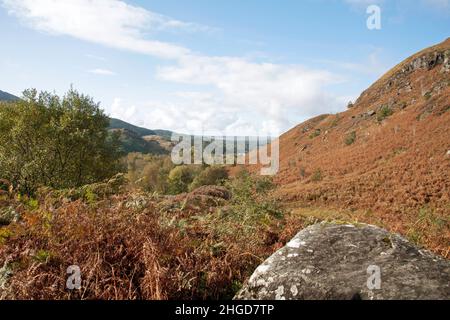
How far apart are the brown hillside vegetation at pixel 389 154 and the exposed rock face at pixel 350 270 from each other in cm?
183

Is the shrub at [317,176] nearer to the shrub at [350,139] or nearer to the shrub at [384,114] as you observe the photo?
the shrub at [350,139]

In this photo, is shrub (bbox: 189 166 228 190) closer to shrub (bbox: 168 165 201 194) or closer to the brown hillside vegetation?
shrub (bbox: 168 165 201 194)

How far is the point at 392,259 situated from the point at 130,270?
2707mm

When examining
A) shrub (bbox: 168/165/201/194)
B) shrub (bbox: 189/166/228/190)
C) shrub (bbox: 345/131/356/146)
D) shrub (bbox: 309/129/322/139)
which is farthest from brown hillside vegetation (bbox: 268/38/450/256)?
shrub (bbox: 168/165/201/194)

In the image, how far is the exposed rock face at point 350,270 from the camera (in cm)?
309

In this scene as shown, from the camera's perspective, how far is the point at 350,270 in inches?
134

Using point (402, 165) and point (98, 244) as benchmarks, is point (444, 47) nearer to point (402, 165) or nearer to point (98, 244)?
point (402, 165)

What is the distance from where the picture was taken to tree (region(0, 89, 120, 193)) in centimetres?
2544

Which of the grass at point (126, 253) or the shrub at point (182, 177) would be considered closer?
the grass at point (126, 253)

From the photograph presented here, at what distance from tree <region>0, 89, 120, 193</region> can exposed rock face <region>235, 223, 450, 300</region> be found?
2322 centimetres

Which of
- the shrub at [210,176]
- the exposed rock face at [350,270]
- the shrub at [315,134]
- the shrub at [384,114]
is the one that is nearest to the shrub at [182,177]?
the shrub at [210,176]

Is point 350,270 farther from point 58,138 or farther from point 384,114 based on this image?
point 384,114

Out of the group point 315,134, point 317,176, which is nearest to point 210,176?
point 315,134

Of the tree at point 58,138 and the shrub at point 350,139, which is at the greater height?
the shrub at point 350,139
